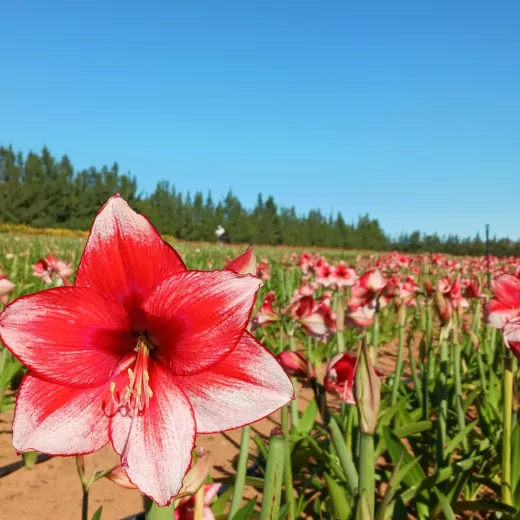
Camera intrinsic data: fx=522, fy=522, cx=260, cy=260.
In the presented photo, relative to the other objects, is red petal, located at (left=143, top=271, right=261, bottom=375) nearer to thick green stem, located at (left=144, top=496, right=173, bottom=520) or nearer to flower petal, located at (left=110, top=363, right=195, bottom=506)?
flower petal, located at (left=110, top=363, right=195, bottom=506)

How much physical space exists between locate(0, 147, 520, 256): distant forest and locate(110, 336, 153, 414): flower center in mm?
37028

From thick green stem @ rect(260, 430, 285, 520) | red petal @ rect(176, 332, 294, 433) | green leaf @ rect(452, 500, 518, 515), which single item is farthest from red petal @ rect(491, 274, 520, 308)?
red petal @ rect(176, 332, 294, 433)

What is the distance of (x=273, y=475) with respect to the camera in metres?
1.15

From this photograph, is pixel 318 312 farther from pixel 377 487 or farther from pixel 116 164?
pixel 116 164

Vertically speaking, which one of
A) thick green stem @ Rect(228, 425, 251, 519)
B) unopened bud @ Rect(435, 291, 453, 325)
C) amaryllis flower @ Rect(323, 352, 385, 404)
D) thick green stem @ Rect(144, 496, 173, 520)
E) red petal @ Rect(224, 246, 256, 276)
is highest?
red petal @ Rect(224, 246, 256, 276)

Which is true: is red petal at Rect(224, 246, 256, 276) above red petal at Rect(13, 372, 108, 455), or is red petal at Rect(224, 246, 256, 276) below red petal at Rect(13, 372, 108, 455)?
above

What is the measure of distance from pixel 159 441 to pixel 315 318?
59.2 inches

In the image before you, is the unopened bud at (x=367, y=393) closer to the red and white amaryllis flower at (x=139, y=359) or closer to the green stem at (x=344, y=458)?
the red and white amaryllis flower at (x=139, y=359)

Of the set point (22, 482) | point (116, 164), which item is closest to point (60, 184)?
point (116, 164)

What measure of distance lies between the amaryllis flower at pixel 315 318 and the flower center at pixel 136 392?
57.0 inches

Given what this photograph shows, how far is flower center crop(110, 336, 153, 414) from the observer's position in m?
0.86

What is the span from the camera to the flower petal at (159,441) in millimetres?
804

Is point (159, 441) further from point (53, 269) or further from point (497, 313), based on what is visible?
point (53, 269)

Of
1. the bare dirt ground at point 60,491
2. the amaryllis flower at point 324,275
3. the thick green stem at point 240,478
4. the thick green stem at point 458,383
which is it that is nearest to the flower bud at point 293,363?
the thick green stem at point 240,478
